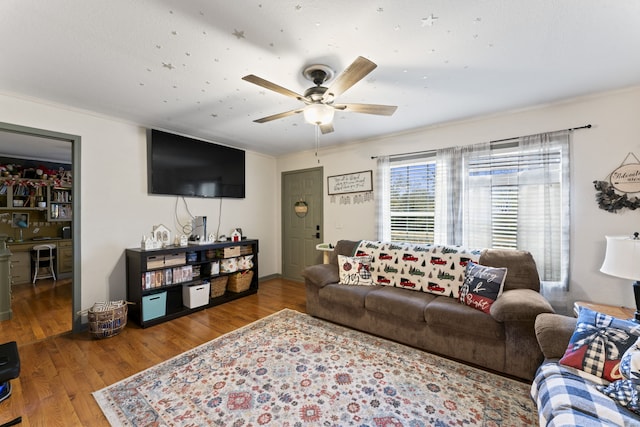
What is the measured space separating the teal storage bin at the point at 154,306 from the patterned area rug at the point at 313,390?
0.99m

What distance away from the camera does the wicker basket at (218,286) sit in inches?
149

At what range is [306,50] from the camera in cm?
182

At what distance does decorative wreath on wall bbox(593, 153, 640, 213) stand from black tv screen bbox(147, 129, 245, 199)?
4504 millimetres

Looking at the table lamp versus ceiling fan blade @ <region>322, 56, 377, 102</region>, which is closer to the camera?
ceiling fan blade @ <region>322, 56, 377, 102</region>

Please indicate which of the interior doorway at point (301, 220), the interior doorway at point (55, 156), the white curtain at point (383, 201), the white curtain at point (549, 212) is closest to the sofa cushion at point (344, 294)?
the white curtain at point (383, 201)

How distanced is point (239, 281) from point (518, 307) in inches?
135

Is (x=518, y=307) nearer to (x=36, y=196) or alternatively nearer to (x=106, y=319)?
(x=106, y=319)

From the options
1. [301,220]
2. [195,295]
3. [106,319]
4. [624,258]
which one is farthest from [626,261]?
[106,319]

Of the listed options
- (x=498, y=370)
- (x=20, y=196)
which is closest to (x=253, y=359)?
(x=498, y=370)

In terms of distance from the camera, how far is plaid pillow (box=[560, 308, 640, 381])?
4.54ft

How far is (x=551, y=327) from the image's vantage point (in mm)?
1701

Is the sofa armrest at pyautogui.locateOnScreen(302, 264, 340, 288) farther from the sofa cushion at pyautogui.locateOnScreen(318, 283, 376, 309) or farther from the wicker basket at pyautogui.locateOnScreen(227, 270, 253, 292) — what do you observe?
the wicker basket at pyautogui.locateOnScreen(227, 270, 253, 292)

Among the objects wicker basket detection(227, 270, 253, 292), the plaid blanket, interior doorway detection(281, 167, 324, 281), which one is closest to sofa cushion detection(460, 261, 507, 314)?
the plaid blanket

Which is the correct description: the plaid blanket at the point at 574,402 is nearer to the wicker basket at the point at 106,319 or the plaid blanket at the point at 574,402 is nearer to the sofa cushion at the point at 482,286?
the sofa cushion at the point at 482,286
